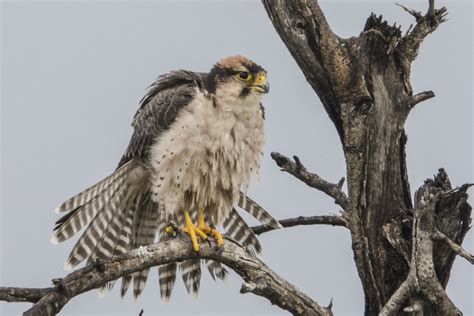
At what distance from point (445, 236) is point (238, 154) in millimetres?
1568

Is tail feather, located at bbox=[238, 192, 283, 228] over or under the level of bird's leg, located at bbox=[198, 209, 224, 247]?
over

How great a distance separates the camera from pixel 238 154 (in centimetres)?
597

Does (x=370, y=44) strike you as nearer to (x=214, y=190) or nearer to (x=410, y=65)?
(x=410, y=65)

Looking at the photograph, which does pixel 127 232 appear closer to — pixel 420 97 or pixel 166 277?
pixel 166 277

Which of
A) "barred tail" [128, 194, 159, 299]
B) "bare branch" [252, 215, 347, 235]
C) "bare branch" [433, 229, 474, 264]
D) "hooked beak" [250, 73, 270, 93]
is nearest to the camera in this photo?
"bare branch" [433, 229, 474, 264]

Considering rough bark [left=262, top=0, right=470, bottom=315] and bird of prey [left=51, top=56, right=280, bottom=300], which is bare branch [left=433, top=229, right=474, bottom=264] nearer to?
rough bark [left=262, top=0, right=470, bottom=315]

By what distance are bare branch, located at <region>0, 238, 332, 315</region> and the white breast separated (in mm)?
632

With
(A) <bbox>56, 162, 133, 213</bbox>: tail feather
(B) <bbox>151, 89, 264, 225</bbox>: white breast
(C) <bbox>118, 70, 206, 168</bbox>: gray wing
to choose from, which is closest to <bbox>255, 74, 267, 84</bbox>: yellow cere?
(B) <bbox>151, 89, 264, 225</bbox>: white breast

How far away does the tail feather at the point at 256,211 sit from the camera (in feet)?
20.5

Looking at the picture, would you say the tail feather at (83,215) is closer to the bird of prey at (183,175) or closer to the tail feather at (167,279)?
the bird of prey at (183,175)

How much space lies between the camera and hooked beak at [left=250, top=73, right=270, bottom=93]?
5.88m

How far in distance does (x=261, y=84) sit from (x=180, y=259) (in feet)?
4.51

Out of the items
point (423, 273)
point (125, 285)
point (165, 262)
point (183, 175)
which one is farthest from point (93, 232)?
point (423, 273)

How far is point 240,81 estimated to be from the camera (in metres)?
5.97
